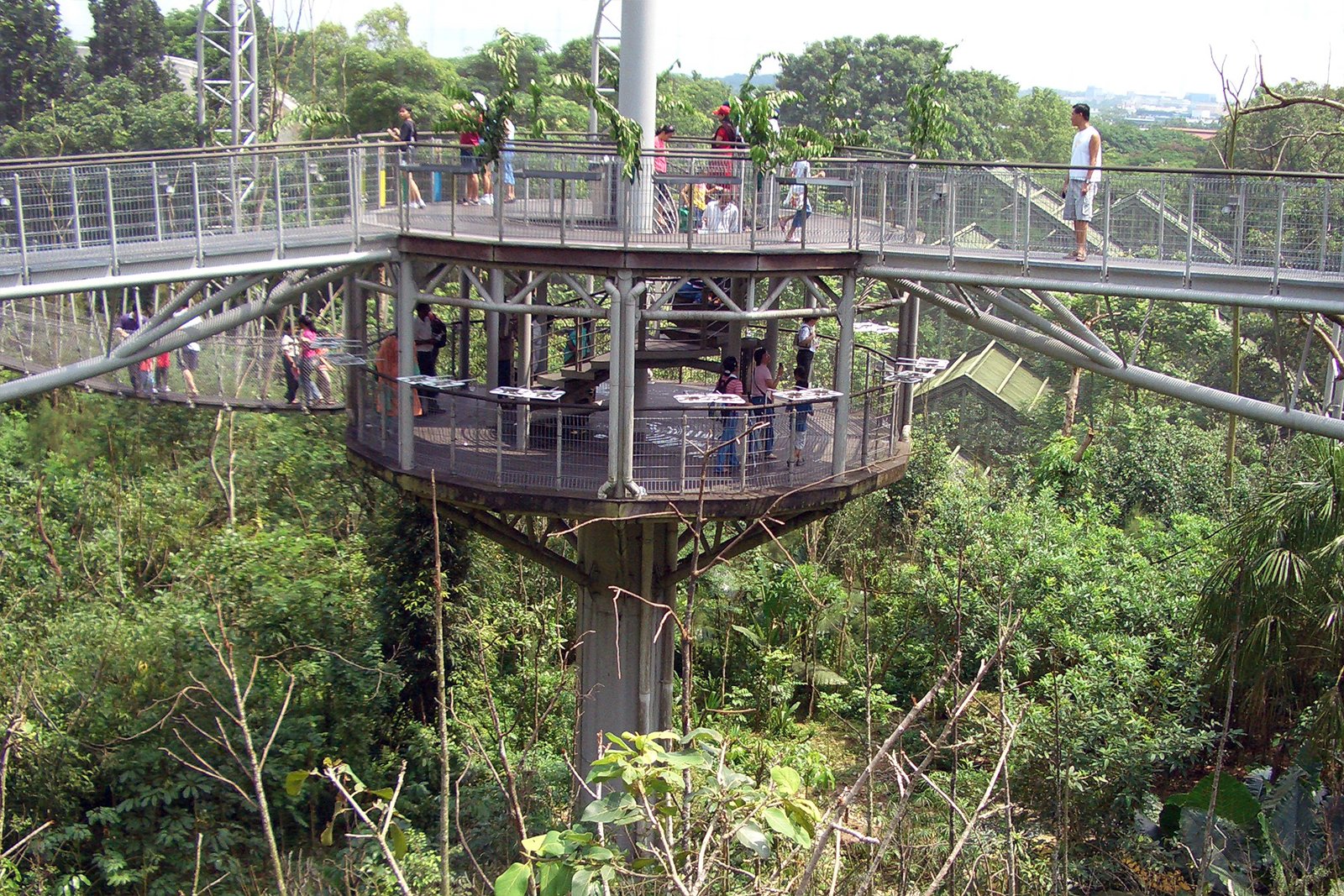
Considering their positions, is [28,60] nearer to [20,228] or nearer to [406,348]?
[406,348]

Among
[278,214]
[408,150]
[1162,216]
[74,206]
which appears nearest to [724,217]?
[408,150]

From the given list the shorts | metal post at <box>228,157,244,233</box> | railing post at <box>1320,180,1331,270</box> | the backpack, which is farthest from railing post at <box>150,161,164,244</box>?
railing post at <box>1320,180,1331,270</box>

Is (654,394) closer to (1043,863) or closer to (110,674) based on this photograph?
(1043,863)

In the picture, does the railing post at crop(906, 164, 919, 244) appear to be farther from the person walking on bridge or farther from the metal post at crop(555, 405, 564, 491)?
the metal post at crop(555, 405, 564, 491)

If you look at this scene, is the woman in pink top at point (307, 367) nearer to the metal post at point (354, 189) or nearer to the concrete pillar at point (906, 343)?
the metal post at point (354, 189)

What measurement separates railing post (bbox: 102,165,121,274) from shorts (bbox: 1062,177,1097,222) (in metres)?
10.2

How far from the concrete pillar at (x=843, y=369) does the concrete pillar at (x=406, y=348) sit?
5265mm

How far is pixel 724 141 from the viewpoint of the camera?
19391 mm

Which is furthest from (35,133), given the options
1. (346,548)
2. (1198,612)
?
(1198,612)

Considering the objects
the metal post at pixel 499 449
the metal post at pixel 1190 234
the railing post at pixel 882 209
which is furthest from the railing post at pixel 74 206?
the metal post at pixel 1190 234

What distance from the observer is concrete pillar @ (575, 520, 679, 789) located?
60.5ft

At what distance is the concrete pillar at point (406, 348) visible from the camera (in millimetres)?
16750

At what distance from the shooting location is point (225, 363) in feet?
65.3

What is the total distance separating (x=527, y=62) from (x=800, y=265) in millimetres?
63097
